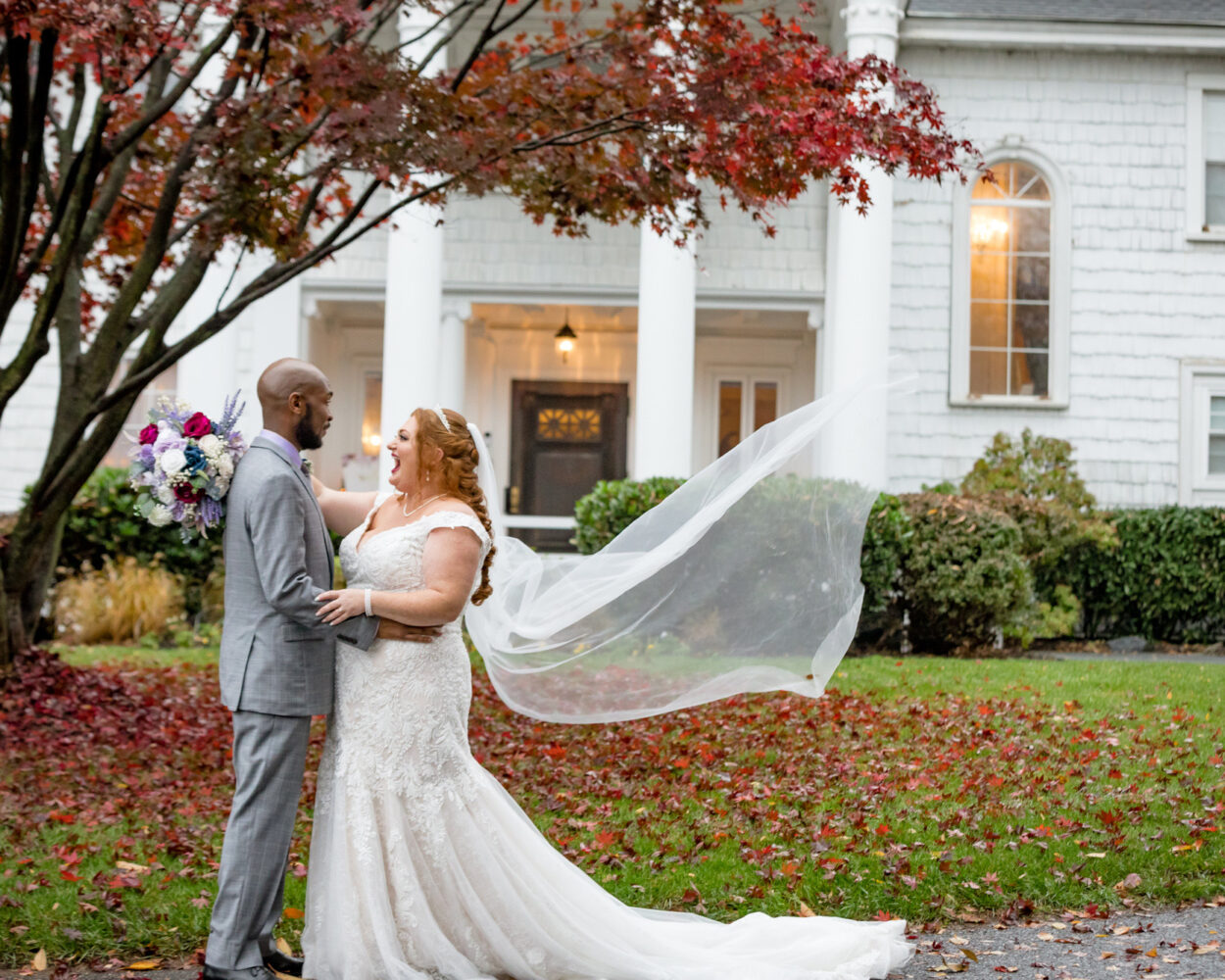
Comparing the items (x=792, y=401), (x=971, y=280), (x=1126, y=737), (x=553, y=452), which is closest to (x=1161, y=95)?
(x=971, y=280)

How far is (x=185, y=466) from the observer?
13.1 ft

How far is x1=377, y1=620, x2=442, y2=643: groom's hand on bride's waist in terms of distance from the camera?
420 cm

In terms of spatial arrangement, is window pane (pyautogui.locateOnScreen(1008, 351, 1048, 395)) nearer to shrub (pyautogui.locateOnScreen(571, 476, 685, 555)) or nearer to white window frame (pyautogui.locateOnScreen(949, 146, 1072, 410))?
white window frame (pyautogui.locateOnScreen(949, 146, 1072, 410))

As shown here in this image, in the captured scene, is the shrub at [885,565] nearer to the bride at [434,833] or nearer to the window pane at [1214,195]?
the window pane at [1214,195]

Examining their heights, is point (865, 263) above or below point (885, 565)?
above

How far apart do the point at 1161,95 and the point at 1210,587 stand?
19.1ft

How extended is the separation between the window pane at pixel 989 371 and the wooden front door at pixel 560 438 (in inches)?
178

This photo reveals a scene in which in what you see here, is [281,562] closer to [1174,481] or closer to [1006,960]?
[1006,960]

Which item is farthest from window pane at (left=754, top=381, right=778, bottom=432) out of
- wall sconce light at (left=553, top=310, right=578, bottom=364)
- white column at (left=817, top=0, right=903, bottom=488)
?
white column at (left=817, top=0, right=903, bottom=488)

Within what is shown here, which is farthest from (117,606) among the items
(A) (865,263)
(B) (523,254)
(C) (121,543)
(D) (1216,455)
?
(D) (1216,455)

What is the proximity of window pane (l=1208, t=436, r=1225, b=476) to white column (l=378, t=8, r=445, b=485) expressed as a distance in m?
9.03

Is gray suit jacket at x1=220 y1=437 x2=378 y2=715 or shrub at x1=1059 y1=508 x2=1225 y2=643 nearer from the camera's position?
gray suit jacket at x1=220 y1=437 x2=378 y2=715

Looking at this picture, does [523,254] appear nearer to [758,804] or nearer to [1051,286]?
[1051,286]

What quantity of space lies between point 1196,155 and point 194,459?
14105 millimetres
